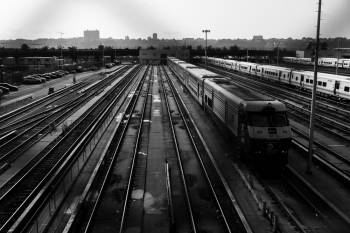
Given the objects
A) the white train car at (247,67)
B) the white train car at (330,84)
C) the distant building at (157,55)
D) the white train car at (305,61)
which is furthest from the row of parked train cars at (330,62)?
the distant building at (157,55)

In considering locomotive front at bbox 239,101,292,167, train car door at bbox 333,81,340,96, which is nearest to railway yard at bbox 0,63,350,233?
locomotive front at bbox 239,101,292,167

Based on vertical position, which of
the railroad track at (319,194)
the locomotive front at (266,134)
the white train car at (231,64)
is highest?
the white train car at (231,64)

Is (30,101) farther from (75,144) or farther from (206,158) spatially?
(206,158)

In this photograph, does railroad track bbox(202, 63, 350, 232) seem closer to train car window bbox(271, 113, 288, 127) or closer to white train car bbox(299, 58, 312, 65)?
train car window bbox(271, 113, 288, 127)

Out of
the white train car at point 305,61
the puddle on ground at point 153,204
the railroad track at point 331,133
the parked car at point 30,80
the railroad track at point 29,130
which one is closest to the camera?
the puddle on ground at point 153,204

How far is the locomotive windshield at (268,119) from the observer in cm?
1531

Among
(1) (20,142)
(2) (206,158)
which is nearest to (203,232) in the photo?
(2) (206,158)

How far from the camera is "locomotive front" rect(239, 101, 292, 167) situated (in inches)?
588

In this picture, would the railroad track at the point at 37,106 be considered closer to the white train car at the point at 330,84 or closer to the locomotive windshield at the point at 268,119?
the locomotive windshield at the point at 268,119

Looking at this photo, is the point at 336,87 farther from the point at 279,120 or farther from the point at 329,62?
the point at 329,62

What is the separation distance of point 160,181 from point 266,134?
213 inches

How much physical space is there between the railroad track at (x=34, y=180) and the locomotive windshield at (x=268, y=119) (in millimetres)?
9569

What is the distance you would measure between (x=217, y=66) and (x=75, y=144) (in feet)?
296

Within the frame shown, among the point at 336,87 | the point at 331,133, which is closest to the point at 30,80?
the point at 336,87
